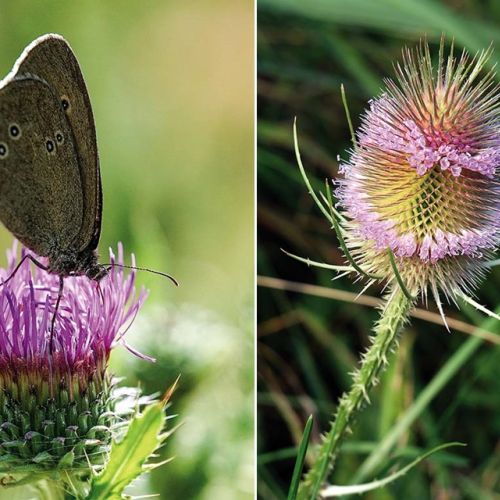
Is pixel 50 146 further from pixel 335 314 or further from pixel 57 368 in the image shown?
pixel 335 314

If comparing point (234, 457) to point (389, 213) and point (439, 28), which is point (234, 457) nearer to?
point (389, 213)

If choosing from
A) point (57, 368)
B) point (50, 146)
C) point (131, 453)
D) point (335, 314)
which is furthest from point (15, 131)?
point (335, 314)

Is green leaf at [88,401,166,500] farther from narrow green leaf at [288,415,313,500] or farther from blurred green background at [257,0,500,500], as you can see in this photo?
blurred green background at [257,0,500,500]

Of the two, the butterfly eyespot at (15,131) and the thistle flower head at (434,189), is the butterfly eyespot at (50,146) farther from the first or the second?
the thistle flower head at (434,189)

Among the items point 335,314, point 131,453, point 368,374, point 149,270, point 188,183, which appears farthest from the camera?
point 335,314

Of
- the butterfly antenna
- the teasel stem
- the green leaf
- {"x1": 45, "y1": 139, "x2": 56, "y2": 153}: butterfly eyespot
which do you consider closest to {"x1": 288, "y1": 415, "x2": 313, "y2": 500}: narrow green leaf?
the teasel stem

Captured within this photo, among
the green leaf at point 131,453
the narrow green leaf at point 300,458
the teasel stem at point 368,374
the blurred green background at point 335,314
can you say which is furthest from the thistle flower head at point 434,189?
the blurred green background at point 335,314

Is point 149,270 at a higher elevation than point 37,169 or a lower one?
lower
